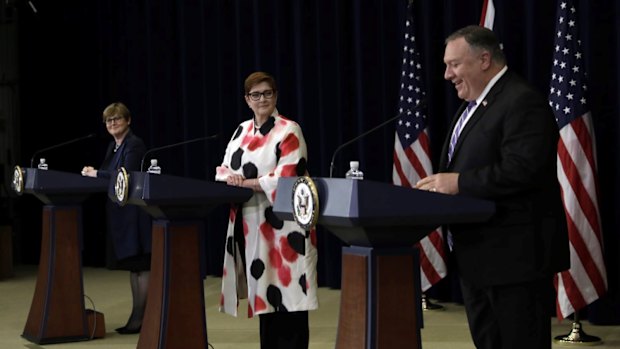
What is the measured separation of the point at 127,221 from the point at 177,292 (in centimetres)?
143

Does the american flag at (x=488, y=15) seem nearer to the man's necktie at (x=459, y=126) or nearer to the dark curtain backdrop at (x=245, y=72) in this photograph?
the dark curtain backdrop at (x=245, y=72)

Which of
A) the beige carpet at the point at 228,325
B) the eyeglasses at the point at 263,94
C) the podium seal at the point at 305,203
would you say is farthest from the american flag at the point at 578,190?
the podium seal at the point at 305,203

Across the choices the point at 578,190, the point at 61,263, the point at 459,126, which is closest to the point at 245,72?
the point at 61,263

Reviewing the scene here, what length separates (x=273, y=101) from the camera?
3.91 meters

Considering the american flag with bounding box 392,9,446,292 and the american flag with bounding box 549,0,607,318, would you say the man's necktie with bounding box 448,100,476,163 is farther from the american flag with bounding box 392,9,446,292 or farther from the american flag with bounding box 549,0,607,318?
the american flag with bounding box 392,9,446,292

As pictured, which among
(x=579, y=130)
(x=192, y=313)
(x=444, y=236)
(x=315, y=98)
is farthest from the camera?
(x=315, y=98)

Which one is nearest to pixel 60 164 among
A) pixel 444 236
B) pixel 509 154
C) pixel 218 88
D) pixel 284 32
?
pixel 218 88

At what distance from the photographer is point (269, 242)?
12.6 feet

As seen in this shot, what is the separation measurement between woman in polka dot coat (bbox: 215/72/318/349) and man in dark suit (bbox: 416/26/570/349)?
Answer: 3.67ft

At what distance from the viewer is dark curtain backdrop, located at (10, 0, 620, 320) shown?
597 centimetres

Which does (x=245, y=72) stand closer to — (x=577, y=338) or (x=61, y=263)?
(x=61, y=263)

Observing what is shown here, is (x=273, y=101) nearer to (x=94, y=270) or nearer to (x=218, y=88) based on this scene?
(x=218, y=88)

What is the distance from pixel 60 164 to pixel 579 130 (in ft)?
18.8

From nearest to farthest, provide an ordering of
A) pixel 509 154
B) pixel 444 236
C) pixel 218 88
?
pixel 509 154, pixel 444 236, pixel 218 88
